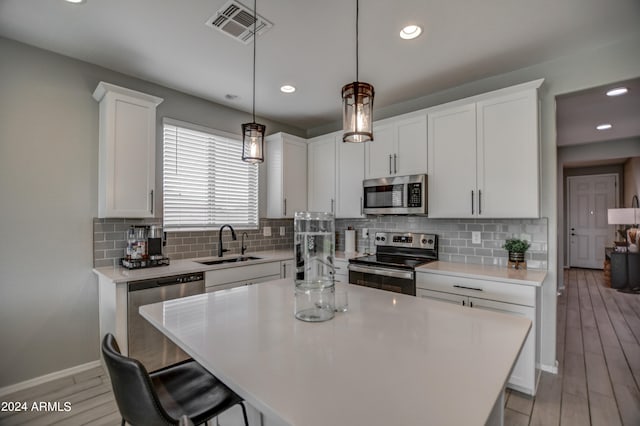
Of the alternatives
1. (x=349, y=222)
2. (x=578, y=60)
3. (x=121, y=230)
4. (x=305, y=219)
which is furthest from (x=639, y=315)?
(x=121, y=230)

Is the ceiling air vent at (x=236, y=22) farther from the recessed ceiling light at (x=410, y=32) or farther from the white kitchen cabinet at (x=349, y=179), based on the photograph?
the white kitchen cabinet at (x=349, y=179)

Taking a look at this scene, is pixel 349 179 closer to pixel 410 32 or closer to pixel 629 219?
pixel 410 32

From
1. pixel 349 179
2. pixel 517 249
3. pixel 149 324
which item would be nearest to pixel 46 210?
pixel 149 324

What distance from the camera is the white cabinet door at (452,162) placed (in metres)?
2.79

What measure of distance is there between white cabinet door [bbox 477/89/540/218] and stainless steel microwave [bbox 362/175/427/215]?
1.72 ft

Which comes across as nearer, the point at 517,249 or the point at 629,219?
the point at 517,249

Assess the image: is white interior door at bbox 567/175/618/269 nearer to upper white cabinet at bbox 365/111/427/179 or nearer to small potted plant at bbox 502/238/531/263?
small potted plant at bbox 502/238/531/263

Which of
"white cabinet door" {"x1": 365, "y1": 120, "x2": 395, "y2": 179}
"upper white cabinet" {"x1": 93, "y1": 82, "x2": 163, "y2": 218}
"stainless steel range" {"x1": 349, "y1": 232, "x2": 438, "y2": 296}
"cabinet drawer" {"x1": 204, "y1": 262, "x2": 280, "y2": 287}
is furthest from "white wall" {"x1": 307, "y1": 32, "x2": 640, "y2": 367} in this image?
"upper white cabinet" {"x1": 93, "y1": 82, "x2": 163, "y2": 218}

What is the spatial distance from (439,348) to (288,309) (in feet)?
2.41

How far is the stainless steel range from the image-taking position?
2.83 m

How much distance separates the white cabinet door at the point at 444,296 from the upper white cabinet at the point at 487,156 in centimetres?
75

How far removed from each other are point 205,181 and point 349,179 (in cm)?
168

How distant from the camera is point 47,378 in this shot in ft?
8.03

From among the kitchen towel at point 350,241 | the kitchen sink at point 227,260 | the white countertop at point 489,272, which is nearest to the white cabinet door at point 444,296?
the white countertop at point 489,272
